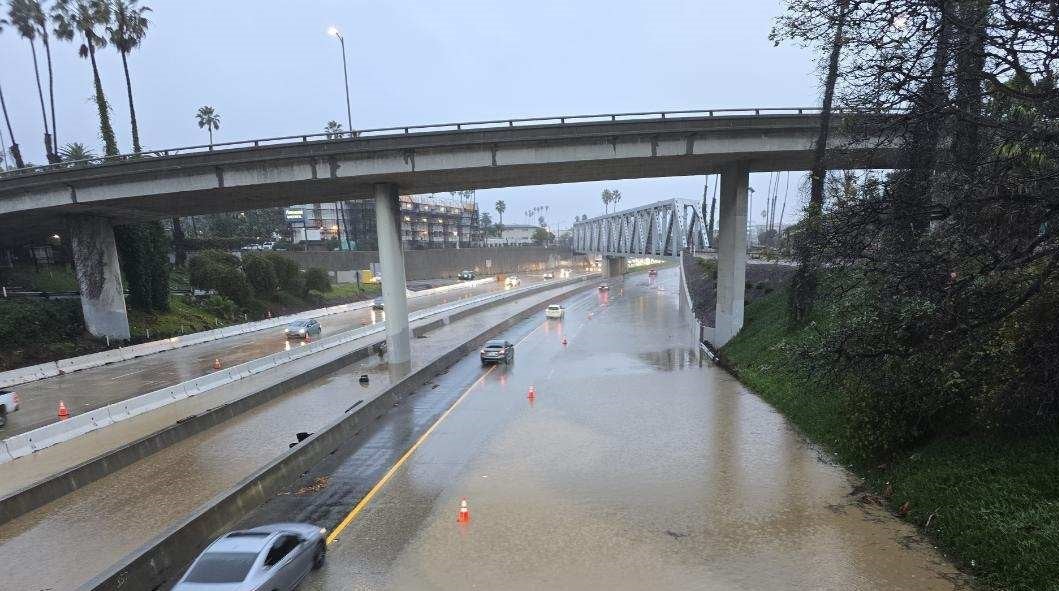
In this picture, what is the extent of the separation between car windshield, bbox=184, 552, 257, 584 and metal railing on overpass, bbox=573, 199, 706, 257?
57.7 m

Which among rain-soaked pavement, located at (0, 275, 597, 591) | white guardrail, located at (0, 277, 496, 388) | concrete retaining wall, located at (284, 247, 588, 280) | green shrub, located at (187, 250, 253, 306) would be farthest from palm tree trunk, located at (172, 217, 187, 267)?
rain-soaked pavement, located at (0, 275, 597, 591)

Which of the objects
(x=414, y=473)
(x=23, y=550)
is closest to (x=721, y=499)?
(x=414, y=473)

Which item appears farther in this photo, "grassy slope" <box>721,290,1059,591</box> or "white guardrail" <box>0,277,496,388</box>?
"white guardrail" <box>0,277,496,388</box>

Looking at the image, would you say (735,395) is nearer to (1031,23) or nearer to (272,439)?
(1031,23)

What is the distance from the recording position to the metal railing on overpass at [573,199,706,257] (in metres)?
62.6

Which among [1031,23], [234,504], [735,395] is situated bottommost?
[735,395]

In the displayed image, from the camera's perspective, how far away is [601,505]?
37.3 feet

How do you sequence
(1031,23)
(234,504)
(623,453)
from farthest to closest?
(623,453), (234,504), (1031,23)

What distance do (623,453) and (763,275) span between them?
30.7 metres

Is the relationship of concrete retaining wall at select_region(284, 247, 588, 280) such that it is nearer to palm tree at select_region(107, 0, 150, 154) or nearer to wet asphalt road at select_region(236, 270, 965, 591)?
palm tree at select_region(107, 0, 150, 154)

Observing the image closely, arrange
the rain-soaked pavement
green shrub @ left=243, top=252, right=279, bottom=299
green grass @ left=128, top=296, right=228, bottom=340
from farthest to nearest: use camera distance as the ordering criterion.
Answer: green shrub @ left=243, top=252, right=279, bottom=299 < green grass @ left=128, top=296, right=228, bottom=340 < the rain-soaked pavement

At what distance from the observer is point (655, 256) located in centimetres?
6644

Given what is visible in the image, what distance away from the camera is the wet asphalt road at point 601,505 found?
345 inches

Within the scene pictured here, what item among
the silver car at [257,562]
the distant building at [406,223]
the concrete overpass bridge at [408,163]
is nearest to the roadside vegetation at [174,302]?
the concrete overpass bridge at [408,163]
